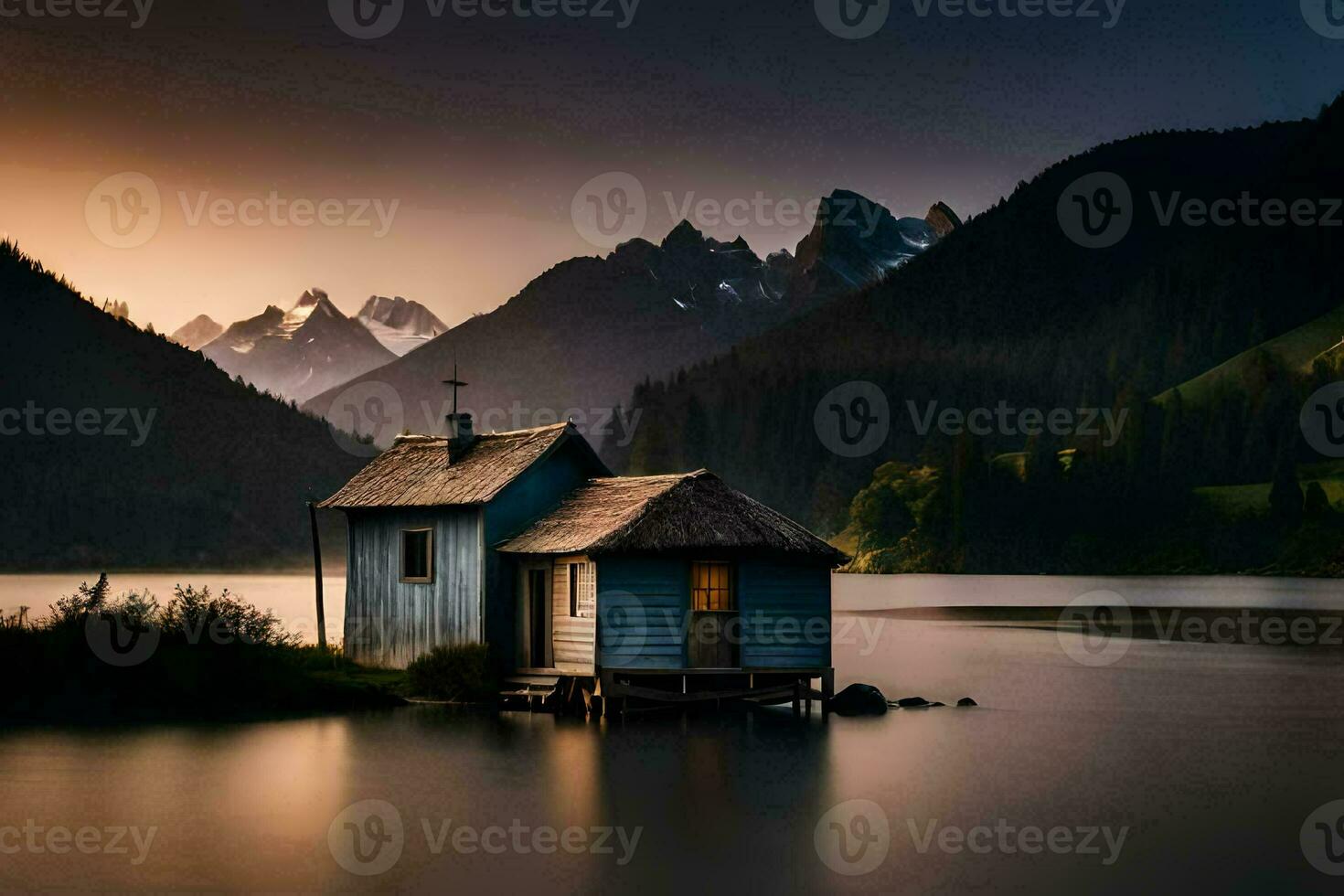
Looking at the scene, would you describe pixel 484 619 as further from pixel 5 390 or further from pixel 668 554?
pixel 5 390

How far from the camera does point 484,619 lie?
39.6m

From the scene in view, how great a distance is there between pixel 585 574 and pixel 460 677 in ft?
15.0

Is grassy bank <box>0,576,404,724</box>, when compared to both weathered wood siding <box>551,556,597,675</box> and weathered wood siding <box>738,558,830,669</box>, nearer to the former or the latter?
weathered wood siding <box>551,556,597,675</box>

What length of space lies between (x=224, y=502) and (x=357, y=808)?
167 m

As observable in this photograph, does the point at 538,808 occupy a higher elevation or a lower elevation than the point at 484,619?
lower

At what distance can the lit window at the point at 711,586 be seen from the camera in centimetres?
3806

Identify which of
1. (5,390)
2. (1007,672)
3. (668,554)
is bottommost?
(1007,672)

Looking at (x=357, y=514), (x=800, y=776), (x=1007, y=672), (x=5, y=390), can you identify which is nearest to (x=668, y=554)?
(x=800, y=776)

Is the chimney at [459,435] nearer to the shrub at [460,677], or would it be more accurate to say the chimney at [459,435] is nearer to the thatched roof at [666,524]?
the thatched roof at [666,524]

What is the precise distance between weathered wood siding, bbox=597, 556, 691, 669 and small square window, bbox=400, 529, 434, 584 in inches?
247
